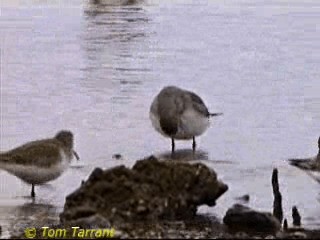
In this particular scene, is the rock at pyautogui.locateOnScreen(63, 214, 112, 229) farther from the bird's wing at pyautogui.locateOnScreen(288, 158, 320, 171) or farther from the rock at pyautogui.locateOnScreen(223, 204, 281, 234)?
the bird's wing at pyautogui.locateOnScreen(288, 158, 320, 171)

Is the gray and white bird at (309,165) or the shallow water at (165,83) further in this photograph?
the shallow water at (165,83)

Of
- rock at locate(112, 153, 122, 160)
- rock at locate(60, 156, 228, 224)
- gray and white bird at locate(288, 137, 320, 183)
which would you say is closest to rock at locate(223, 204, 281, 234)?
rock at locate(60, 156, 228, 224)

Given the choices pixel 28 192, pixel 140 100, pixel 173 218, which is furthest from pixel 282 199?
pixel 140 100

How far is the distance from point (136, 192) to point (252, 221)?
1.01 m

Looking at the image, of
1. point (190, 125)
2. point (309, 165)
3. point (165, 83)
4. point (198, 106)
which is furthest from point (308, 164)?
point (165, 83)

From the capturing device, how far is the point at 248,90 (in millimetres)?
16000

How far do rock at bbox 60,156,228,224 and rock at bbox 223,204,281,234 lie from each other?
0.43 m

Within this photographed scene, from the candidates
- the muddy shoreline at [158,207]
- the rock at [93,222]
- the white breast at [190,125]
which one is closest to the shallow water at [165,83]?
the white breast at [190,125]

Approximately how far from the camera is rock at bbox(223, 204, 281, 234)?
8.70m

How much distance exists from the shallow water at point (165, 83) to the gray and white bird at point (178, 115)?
228 mm

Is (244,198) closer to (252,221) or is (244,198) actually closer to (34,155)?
(252,221)

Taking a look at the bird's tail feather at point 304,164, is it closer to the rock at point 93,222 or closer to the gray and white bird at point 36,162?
the gray and white bird at point 36,162

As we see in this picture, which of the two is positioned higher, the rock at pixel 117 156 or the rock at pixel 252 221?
the rock at pixel 252 221

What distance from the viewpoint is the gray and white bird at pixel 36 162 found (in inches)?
402
